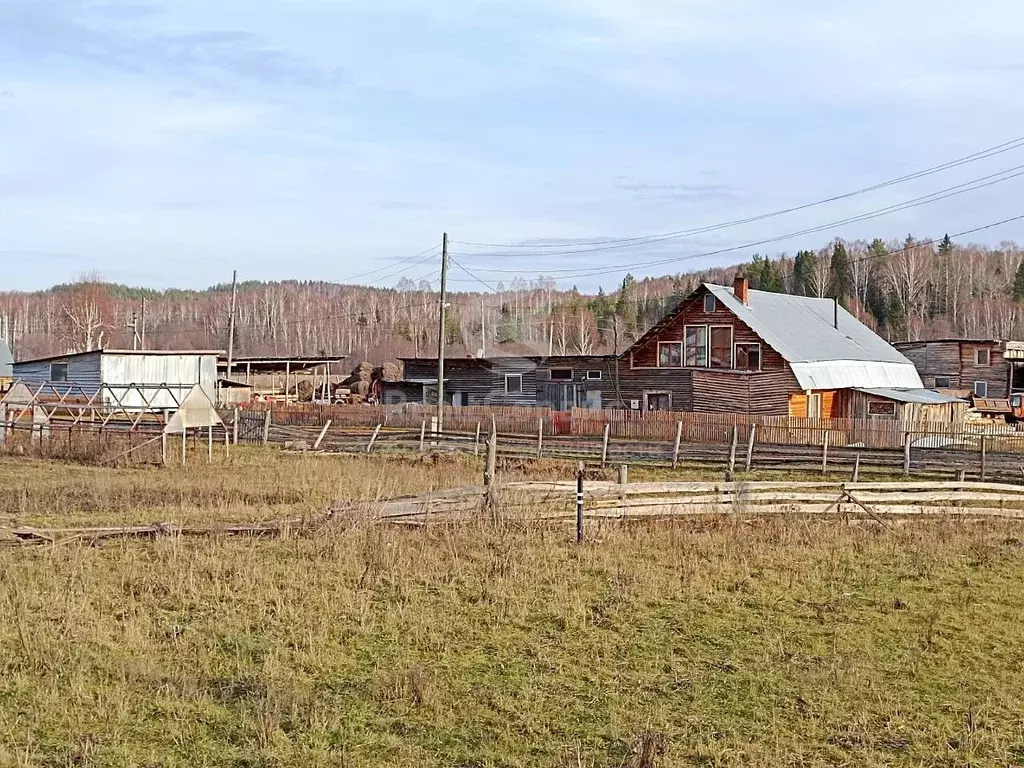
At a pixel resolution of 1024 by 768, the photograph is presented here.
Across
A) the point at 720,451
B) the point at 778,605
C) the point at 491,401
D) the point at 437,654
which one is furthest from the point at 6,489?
the point at 491,401

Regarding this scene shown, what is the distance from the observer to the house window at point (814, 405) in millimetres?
44938

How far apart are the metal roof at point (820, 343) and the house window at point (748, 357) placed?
883mm

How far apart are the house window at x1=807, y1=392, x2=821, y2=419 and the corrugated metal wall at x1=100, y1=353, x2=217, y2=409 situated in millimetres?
30160

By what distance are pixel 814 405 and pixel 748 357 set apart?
3.64 meters

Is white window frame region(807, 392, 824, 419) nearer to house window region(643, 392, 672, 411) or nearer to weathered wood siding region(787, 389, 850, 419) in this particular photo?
weathered wood siding region(787, 389, 850, 419)

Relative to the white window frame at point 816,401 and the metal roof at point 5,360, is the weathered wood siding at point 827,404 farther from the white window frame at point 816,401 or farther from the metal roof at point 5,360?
the metal roof at point 5,360

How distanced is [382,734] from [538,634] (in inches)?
133

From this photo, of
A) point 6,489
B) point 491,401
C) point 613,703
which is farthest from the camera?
point 491,401

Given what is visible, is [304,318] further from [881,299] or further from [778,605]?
[778,605]

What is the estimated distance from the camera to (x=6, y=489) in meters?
23.1

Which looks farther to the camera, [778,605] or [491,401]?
[491,401]

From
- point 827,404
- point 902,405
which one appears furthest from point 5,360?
point 902,405

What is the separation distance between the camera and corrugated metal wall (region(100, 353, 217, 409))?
5334 cm

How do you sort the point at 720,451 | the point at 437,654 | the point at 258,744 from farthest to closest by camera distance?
the point at 720,451
the point at 437,654
the point at 258,744
